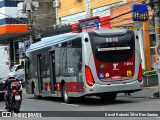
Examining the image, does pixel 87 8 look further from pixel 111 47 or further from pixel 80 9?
pixel 111 47

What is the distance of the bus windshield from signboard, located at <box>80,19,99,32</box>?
1575 centimetres

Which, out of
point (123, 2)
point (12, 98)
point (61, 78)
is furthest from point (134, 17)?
point (12, 98)

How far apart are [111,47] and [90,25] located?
56.1ft

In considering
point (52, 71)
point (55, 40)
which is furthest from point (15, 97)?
point (55, 40)

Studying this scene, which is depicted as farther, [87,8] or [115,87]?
[87,8]

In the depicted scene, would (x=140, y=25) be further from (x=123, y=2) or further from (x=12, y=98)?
(x=12, y=98)

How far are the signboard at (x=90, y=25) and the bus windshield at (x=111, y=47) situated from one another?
15.8 metres

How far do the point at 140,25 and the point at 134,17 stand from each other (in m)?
3.75

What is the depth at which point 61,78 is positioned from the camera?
20281 millimetres

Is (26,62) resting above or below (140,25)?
below

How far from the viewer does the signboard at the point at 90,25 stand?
1359 inches

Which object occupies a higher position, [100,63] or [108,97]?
[100,63]

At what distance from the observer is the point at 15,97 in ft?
50.3

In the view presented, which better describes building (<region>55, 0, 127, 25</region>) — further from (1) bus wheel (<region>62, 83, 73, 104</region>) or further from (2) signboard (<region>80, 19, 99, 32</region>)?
(1) bus wheel (<region>62, 83, 73, 104</region>)
